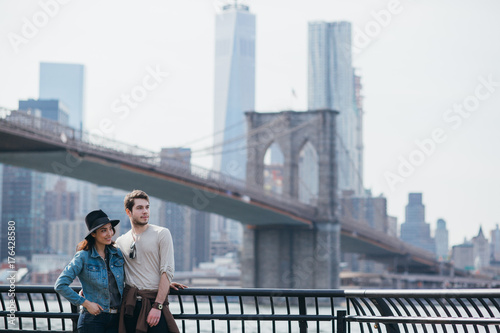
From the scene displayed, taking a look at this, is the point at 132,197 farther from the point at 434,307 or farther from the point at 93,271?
the point at 434,307

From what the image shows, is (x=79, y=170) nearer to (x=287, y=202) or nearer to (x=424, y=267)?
(x=287, y=202)

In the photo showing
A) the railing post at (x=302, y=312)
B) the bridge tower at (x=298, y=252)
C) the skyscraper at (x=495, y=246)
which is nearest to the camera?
the railing post at (x=302, y=312)

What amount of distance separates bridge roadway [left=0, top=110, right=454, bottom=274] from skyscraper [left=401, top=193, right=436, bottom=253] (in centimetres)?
8637

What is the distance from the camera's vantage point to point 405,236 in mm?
146250

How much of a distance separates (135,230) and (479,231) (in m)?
135

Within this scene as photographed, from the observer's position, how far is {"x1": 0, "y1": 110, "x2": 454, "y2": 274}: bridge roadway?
34000mm

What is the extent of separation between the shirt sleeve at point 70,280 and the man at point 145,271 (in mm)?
328

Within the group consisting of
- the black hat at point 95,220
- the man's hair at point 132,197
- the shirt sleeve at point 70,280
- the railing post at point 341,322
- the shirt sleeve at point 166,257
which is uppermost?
the man's hair at point 132,197

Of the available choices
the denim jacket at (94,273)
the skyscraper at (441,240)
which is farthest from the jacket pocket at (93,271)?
the skyscraper at (441,240)

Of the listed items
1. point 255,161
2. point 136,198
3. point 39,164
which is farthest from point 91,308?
point 255,161

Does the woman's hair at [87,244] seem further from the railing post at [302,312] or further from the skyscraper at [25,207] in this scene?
the skyscraper at [25,207]

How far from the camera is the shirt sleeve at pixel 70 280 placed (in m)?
5.66

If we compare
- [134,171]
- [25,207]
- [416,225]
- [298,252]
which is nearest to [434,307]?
[134,171]

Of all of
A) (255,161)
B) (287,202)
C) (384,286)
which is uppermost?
(255,161)
